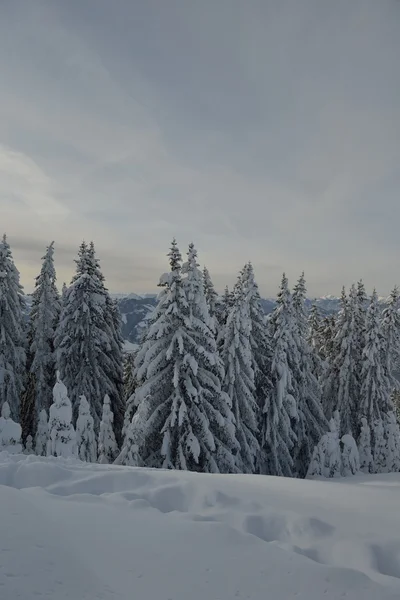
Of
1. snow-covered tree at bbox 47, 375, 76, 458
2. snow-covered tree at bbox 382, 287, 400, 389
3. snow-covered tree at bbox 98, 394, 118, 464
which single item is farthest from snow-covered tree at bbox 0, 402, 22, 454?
snow-covered tree at bbox 382, 287, 400, 389

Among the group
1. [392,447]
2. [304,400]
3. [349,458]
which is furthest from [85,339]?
[392,447]

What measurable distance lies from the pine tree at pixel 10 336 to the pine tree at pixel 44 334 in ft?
3.01

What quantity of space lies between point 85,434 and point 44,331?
893 cm

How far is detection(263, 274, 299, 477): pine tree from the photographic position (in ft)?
71.1

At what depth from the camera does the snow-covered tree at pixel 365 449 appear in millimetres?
24891

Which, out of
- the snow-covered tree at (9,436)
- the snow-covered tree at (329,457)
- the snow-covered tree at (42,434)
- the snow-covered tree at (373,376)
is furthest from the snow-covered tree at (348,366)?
the snow-covered tree at (9,436)

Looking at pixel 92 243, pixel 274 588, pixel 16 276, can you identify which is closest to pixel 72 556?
pixel 274 588

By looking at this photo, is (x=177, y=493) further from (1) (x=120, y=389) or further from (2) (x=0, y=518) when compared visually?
(1) (x=120, y=389)

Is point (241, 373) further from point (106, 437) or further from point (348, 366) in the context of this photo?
point (348, 366)

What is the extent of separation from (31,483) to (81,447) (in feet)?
39.2

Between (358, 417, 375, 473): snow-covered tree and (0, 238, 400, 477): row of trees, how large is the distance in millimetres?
66

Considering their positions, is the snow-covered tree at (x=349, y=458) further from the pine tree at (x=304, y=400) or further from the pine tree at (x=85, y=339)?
the pine tree at (x=85, y=339)

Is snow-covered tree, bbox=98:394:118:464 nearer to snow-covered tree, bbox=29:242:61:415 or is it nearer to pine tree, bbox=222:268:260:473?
snow-covered tree, bbox=29:242:61:415

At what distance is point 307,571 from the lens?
4.99 m
